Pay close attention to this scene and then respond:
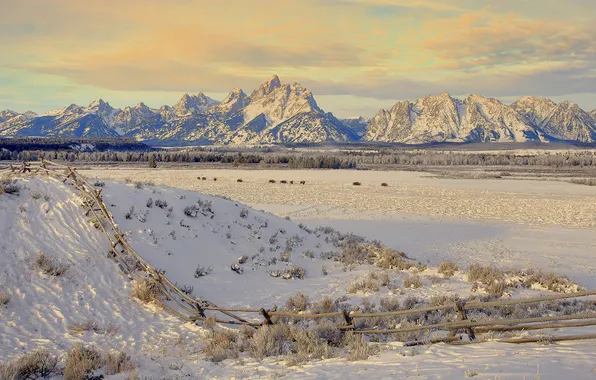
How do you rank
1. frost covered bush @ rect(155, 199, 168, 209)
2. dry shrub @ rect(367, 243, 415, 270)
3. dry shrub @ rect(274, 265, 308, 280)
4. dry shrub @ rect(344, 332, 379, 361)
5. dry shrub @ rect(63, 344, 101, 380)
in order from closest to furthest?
dry shrub @ rect(63, 344, 101, 380), dry shrub @ rect(344, 332, 379, 361), dry shrub @ rect(274, 265, 308, 280), dry shrub @ rect(367, 243, 415, 270), frost covered bush @ rect(155, 199, 168, 209)

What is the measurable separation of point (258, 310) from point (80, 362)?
316 centimetres

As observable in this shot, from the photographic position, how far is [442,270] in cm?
1480

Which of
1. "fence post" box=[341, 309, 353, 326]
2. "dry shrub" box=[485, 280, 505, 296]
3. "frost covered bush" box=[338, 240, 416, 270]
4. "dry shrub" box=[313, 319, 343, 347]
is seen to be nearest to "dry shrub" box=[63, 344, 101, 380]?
"dry shrub" box=[313, 319, 343, 347]

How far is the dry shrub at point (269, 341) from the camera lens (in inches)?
310

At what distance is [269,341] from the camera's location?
26.5 feet

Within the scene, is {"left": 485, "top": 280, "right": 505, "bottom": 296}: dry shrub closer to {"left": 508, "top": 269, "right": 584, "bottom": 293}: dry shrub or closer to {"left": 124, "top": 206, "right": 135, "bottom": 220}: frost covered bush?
{"left": 508, "top": 269, "right": 584, "bottom": 293}: dry shrub


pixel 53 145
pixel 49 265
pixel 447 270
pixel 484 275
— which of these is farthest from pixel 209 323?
pixel 53 145

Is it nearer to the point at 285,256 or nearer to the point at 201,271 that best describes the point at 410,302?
the point at 285,256

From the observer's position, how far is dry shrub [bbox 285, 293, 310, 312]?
1069cm

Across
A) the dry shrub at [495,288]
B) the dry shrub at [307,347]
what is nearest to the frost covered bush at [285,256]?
the dry shrub at [495,288]

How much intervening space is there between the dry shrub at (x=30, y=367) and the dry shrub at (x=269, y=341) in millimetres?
2929

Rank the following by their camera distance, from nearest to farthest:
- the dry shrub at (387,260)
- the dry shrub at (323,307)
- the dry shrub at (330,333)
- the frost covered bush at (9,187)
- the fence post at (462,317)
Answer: the fence post at (462,317) < the dry shrub at (330,333) < the dry shrub at (323,307) < the frost covered bush at (9,187) < the dry shrub at (387,260)

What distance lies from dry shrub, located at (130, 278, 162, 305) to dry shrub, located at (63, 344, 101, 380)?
108 inches

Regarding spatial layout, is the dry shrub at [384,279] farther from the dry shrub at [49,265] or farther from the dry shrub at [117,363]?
the dry shrub at [49,265]
